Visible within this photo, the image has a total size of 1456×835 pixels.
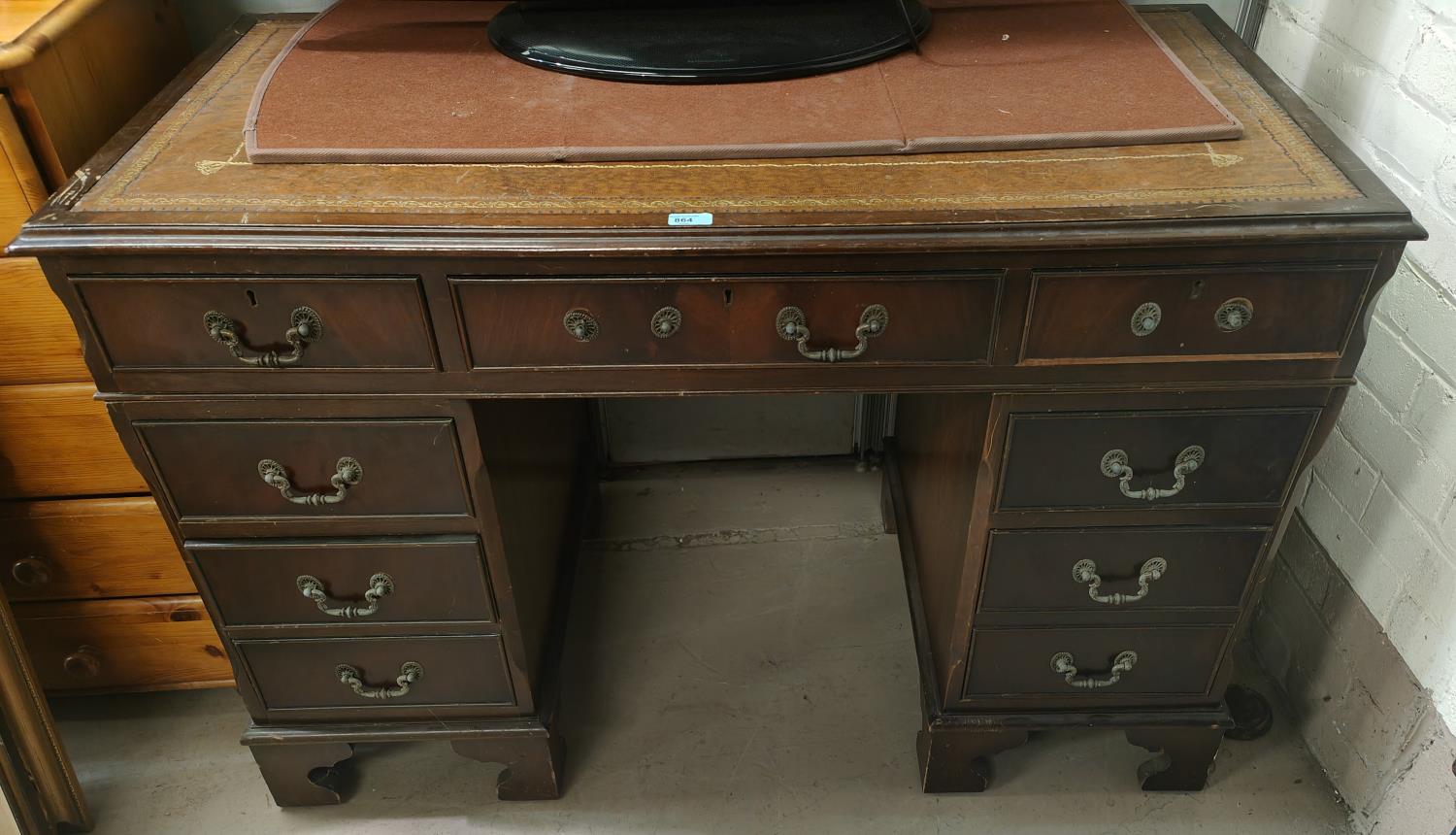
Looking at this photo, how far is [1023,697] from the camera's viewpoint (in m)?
1.43

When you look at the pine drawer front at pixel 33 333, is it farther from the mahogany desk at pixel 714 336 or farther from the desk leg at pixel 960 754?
the desk leg at pixel 960 754

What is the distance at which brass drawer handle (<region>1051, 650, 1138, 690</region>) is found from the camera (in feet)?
4.52

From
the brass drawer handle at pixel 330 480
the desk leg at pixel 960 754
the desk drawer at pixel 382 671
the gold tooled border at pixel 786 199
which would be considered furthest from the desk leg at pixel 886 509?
the brass drawer handle at pixel 330 480

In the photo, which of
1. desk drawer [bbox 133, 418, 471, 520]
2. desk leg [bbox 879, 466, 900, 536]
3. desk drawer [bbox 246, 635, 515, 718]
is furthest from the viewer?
desk leg [bbox 879, 466, 900, 536]

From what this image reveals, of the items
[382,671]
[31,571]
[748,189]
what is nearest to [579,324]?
[748,189]

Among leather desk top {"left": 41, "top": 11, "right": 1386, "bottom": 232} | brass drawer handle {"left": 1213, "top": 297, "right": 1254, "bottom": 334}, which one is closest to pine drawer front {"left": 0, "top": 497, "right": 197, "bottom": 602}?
leather desk top {"left": 41, "top": 11, "right": 1386, "bottom": 232}

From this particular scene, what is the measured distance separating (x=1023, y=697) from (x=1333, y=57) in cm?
97

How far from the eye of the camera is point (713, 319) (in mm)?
1069

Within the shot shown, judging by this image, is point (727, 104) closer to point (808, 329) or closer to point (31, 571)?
point (808, 329)

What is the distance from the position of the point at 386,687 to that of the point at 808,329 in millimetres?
784

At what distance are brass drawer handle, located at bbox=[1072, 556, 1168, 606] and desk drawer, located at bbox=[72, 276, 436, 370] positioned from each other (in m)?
0.82

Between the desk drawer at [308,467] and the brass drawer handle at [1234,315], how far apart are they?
83 cm

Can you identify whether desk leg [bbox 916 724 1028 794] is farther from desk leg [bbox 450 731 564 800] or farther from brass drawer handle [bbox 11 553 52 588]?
brass drawer handle [bbox 11 553 52 588]

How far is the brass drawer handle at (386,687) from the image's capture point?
1381 millimetres
